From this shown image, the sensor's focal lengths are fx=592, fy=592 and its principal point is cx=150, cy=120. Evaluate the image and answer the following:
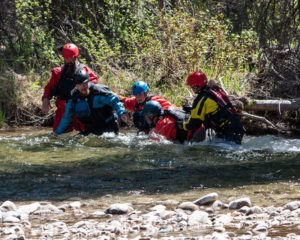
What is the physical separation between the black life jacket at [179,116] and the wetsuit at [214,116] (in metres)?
0.19

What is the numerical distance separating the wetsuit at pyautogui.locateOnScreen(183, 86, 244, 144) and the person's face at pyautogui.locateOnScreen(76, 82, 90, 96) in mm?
1623

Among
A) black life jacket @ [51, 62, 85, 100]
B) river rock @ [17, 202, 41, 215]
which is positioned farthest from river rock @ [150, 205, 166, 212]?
black life jacket @ [51, 62, 85, 100]

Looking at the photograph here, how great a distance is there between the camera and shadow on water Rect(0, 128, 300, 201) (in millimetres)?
6477

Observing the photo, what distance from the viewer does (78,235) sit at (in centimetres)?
442

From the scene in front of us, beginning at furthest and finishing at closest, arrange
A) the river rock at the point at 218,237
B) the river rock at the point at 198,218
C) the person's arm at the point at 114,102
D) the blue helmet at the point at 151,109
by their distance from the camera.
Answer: the person's arm at the point at 114,102 → the blue helmet at the point at 151,109 → the river rock at the point at 198,218 → the river rock at the point at 218,237

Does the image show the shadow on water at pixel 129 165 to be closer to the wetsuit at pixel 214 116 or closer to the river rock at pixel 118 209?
the wetsuit at pixel 214 116

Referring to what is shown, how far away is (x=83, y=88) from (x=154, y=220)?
4.76 meters

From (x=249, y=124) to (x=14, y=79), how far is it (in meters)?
5.55

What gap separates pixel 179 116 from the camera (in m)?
9.27

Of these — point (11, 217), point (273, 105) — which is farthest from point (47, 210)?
point (273, 105)

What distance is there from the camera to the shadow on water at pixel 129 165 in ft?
21.2

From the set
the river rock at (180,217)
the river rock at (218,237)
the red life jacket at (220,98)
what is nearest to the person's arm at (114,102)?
the red life jacket at (220,98)

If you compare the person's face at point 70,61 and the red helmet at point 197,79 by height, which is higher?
the person's face at point 70,61

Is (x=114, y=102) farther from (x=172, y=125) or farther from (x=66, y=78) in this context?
(x=66, y=78)
